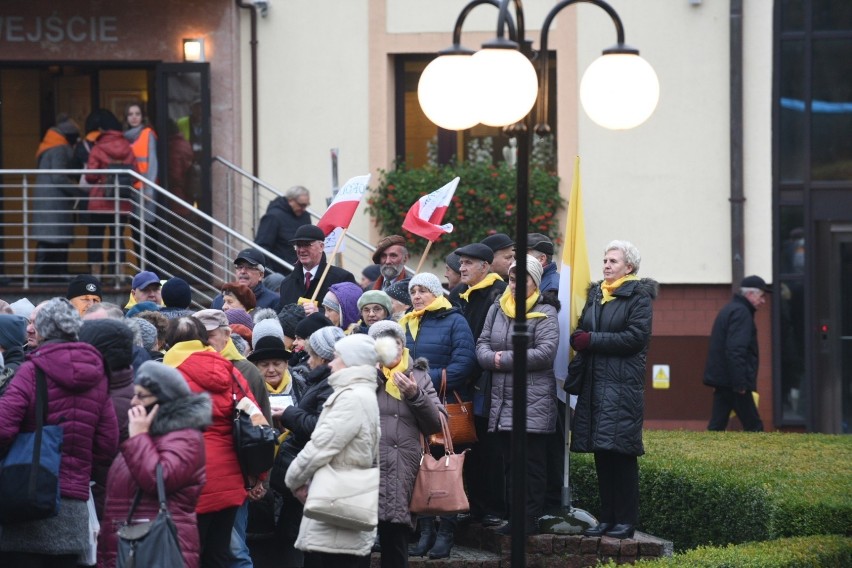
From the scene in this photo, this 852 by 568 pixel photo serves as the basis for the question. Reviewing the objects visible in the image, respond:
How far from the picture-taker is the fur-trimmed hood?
7.23 meters

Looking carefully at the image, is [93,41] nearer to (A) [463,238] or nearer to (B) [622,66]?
(A) [463,238]

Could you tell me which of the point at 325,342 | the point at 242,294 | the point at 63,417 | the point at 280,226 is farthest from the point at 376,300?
the point at 280,226

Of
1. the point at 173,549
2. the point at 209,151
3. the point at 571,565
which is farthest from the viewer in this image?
the point at 209,151

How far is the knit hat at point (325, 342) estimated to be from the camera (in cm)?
909

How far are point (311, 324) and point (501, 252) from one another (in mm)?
1781

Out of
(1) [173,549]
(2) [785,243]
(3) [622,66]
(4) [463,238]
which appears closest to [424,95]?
(3) [622,66]

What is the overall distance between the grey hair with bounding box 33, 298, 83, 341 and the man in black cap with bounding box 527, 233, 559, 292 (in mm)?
3840

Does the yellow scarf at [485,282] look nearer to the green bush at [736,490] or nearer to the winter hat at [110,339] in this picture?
the green bush at [736,490]

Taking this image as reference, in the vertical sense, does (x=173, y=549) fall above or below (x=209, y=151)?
below

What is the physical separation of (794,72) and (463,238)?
4.57 meters

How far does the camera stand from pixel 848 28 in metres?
18.3

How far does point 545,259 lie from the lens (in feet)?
36.4

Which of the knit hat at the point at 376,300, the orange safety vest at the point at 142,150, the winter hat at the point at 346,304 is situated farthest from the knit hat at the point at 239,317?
the orange safety vest at the point at 142,150

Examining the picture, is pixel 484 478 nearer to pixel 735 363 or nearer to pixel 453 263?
pixel 453 263
